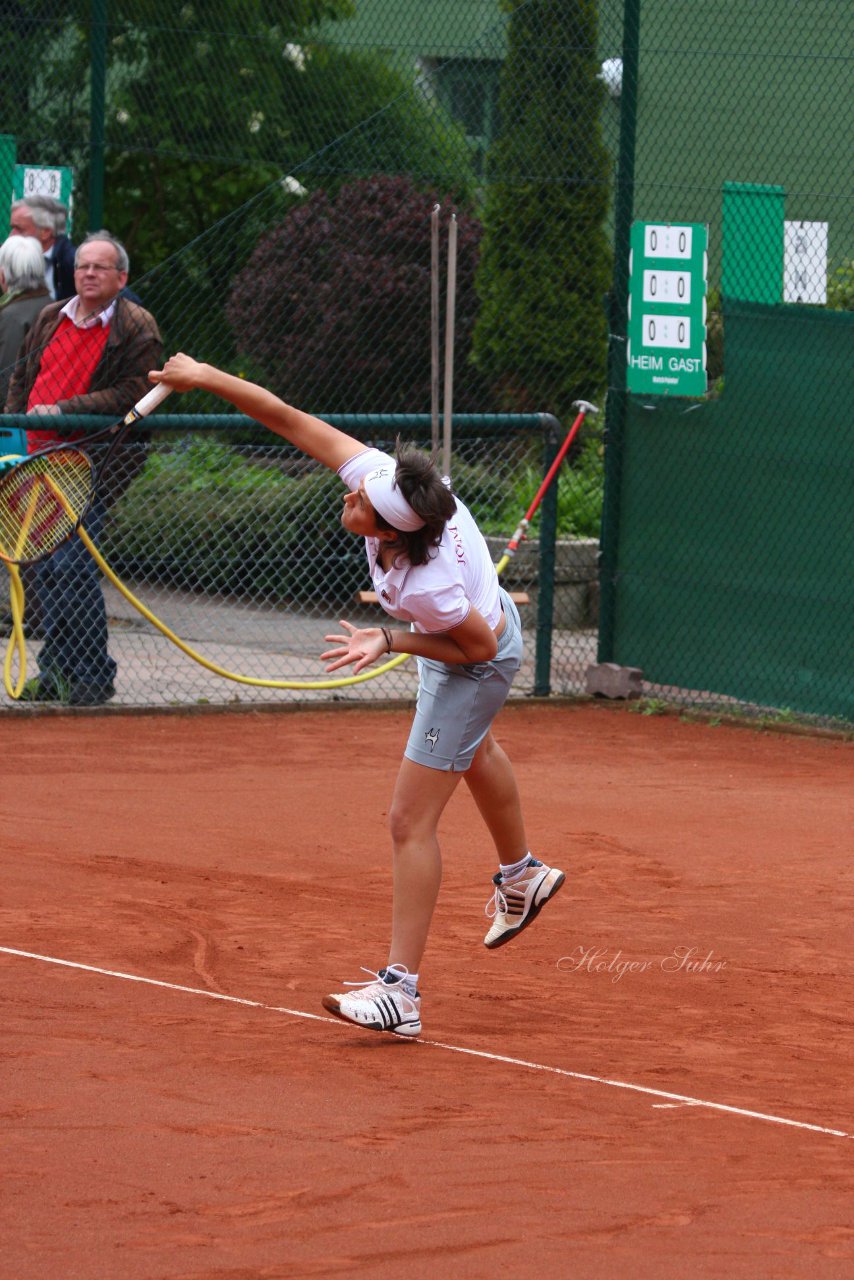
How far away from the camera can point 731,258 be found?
10.4 metres

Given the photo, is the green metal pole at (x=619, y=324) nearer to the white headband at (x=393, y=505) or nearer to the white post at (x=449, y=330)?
the white post at (x=449, y=330)

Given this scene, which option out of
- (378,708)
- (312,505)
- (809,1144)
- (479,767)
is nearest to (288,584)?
(312,505)

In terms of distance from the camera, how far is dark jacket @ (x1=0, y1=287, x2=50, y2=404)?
10227 mm

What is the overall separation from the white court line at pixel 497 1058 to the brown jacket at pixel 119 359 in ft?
13.7

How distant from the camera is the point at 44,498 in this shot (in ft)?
29.9

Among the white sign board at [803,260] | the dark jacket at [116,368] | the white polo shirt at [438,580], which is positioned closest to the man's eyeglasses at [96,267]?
the dark jacket at [116,368]

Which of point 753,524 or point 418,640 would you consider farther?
point 753,524

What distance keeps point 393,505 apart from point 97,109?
871 centimetres

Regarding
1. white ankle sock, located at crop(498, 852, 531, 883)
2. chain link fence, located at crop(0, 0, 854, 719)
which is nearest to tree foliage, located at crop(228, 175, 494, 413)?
chain link fence, located at crop(0, 0, 854, 719)

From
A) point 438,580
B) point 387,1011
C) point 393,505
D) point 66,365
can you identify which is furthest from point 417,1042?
point 66,365

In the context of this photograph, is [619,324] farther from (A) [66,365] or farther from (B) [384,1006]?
(B) [384,1006]

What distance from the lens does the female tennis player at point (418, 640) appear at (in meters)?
4.80

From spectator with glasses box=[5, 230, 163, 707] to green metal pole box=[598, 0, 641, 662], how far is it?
2.50m

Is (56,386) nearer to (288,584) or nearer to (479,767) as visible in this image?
(288,584)
